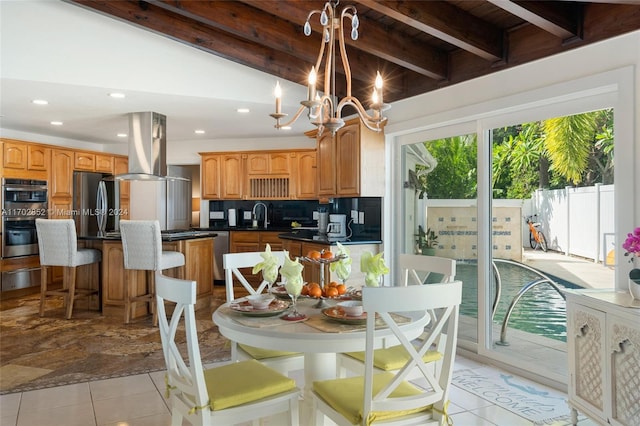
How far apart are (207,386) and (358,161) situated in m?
3.24

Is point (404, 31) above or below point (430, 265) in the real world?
above

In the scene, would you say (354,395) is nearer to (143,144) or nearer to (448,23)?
(448,23)

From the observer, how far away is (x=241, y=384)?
6.40 ft

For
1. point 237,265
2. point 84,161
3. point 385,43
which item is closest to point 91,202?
point 84,161

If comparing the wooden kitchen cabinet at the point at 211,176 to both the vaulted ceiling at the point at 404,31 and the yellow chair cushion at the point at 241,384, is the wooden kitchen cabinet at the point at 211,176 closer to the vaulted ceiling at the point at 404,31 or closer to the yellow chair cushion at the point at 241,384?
the vaulted ceiling at the point at 404,31

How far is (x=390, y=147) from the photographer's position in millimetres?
4918

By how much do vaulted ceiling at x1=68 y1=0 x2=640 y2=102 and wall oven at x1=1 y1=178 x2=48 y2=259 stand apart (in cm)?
361

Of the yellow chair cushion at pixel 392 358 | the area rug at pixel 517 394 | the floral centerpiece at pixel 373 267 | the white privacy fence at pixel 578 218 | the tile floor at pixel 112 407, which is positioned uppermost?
the white privacy fence at pixel 578 218

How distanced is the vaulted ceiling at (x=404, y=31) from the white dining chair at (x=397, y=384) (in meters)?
1.92

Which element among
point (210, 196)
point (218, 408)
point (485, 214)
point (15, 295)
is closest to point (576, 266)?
point (485, 214)

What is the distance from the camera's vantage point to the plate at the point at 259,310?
205cm

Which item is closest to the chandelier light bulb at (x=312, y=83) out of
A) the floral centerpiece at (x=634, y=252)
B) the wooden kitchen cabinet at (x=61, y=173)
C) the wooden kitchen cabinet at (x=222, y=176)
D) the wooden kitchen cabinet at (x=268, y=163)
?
the floral centerpiece at (x=634, y=252)

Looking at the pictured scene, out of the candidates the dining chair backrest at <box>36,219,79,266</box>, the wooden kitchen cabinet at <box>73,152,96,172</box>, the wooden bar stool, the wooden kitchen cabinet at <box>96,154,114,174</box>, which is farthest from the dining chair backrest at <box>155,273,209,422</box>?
the wooden kitchen cabinet at <box>96,154,114,174</box>

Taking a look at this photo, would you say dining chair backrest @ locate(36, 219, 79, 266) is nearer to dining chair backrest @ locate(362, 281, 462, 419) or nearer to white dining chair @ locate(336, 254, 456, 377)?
white dining chair @ locate(336, 254, 456, 377)
